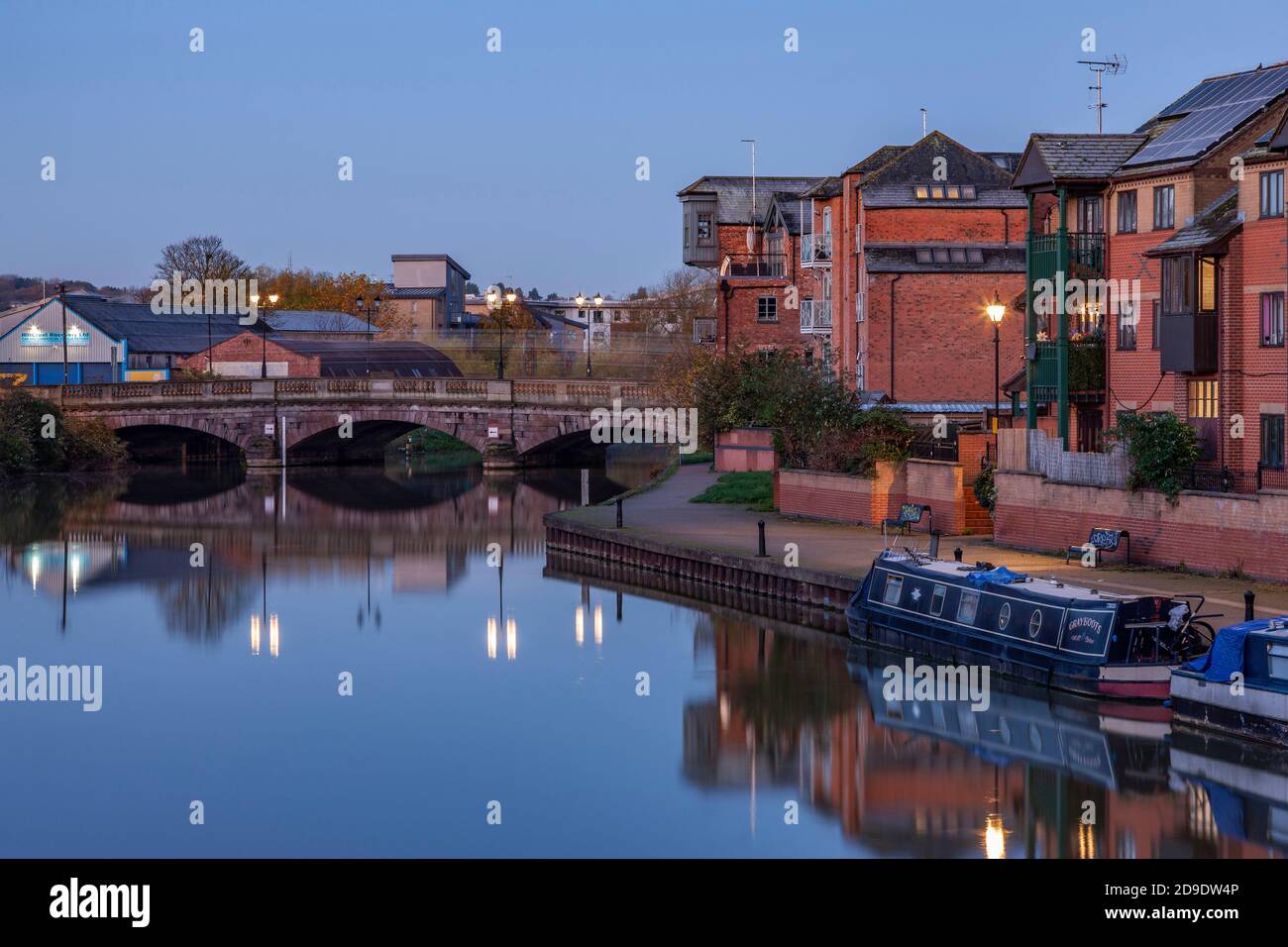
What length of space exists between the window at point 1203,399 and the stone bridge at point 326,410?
4575cm

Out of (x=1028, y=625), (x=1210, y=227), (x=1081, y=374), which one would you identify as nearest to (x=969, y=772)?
(x=1028, y=625)

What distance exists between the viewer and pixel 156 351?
11456 cm

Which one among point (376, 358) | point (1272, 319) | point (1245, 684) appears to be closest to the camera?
point (1245, 684)

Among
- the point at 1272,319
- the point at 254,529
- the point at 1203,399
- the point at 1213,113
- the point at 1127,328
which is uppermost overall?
the point at 1213,113

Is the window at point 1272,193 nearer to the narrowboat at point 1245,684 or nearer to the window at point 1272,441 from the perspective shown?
the window at point 1272,441

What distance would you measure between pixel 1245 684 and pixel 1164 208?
61.1ft

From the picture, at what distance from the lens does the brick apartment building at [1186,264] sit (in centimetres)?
3669

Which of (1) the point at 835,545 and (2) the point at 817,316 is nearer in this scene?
(1) the point at 835,545

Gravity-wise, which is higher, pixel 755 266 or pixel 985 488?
pixel 755 266

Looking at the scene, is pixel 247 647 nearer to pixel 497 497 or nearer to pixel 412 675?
pixel 412 675

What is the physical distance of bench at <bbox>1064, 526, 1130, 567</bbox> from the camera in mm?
35875

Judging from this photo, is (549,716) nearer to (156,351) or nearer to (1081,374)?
(1081,374)

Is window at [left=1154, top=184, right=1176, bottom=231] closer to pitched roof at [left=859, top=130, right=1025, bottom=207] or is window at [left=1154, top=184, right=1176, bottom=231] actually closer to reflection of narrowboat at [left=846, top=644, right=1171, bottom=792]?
reflection of narrowboat at [left=846, top=644, right=1171, bottom=792]
